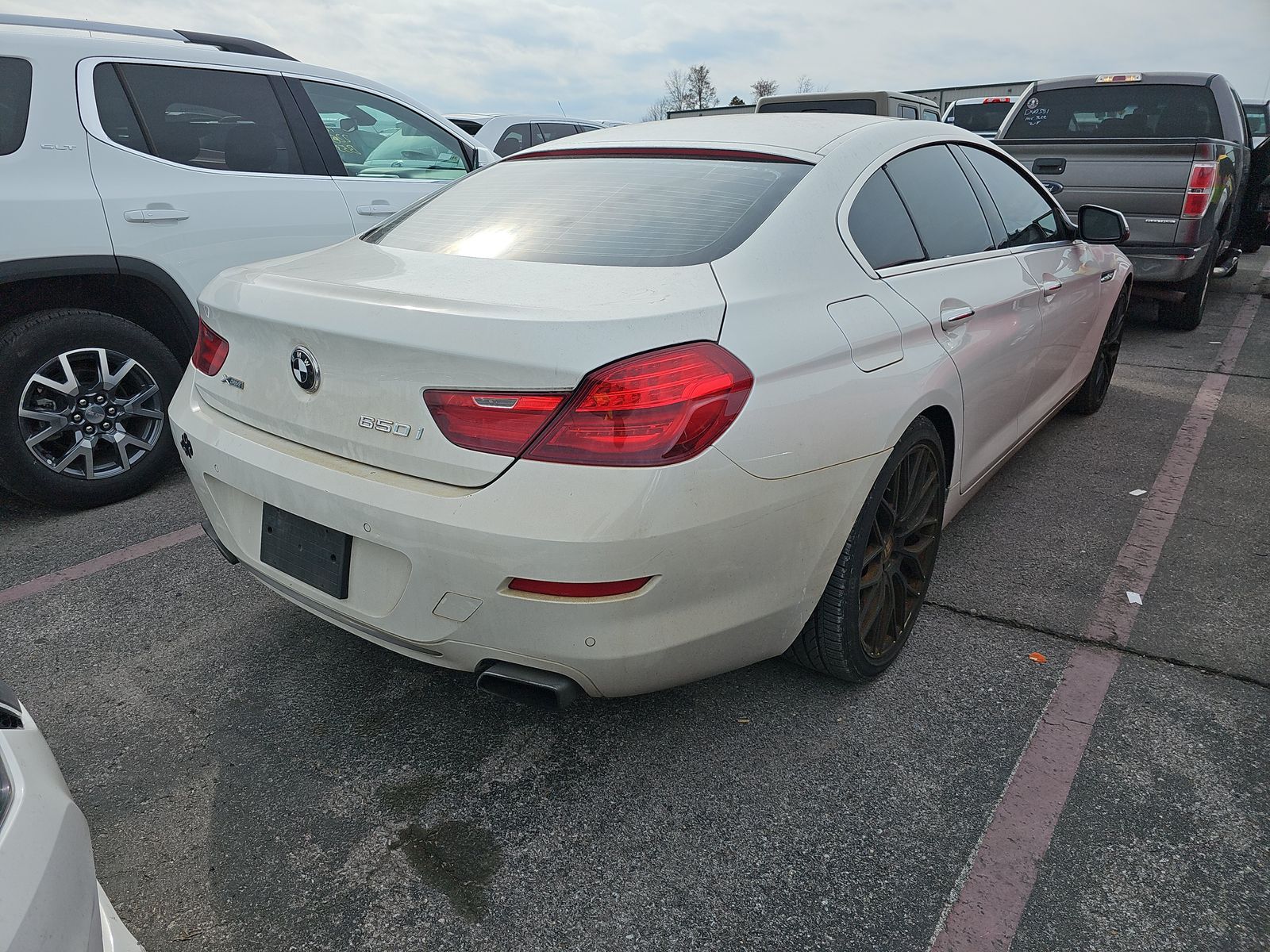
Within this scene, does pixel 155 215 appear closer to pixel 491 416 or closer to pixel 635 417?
pixel 491 416

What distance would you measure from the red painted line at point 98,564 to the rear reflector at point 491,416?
193cm

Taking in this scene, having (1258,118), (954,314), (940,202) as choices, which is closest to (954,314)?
(954,314)

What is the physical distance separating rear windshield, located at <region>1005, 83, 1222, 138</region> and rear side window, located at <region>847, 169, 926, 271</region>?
20.3 feet

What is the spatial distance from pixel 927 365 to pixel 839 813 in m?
1.19

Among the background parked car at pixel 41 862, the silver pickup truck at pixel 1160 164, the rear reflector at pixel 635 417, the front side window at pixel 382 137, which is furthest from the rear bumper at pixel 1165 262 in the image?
the background parked car at pixel 41 862

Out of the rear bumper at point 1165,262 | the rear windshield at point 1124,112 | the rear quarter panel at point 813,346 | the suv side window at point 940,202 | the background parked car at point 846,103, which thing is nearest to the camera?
the rear quarter panel at point 813,346

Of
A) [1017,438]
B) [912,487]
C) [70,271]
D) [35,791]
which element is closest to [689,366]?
[912,487]

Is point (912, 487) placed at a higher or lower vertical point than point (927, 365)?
lower

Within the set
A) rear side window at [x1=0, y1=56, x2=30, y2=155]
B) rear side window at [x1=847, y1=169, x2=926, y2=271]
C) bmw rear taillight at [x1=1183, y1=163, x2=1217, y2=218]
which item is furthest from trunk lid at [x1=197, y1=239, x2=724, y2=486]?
bmw rear taillight at [x1=1183, y1=163, x2=1217, y2=218]

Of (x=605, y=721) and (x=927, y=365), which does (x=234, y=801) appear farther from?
(x=927, y=365)

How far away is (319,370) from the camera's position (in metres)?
1.98

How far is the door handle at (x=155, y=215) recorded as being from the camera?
3680 mm

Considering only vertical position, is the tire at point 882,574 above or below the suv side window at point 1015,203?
below

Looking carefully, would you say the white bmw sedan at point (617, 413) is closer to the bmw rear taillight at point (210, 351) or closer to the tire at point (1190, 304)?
the bmw rear taillight at point (210, 351)
